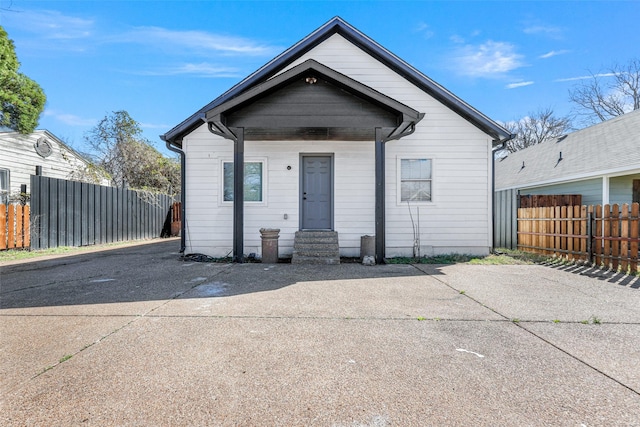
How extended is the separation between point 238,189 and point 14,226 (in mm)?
7382

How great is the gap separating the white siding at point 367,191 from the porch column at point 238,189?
3.34 feet

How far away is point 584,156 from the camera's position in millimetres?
12469

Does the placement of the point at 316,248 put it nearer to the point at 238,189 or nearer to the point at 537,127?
the point at 238,189

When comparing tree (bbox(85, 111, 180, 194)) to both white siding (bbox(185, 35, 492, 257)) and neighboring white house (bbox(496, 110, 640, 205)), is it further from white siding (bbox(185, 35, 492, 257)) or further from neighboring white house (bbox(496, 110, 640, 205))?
neighboring white house (bbox(496, 110, 640, 205))

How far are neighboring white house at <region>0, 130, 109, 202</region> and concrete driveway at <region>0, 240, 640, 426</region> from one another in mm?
10955

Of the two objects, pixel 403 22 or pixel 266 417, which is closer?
pixel 266 417

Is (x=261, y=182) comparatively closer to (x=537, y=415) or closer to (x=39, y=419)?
(x=39, y=419)

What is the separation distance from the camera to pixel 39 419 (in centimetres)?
174

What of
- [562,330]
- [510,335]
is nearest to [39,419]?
[510,335]

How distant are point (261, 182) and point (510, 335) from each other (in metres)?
6.82

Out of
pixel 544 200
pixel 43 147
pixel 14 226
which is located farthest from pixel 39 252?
pixel 544 200

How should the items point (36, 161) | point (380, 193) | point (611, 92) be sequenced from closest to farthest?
1. point (380, 193)
2. point (36, 161)
3. point (611, 92)

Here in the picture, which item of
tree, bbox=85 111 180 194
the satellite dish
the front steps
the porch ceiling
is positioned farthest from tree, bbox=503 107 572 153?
the satellite dish

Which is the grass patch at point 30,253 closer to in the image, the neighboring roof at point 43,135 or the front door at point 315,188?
the neighboring roof at point 43,135
